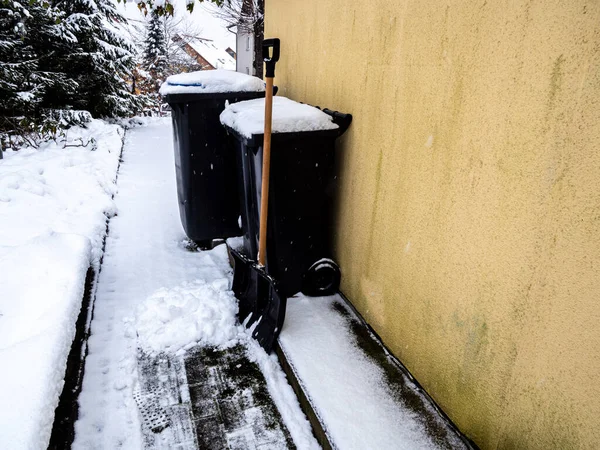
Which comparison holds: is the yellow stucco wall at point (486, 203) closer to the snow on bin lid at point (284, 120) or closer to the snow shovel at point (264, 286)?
the snow on bin lid at point (284, 120)

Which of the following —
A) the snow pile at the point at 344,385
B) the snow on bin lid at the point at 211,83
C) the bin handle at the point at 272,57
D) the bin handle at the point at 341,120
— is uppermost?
the bin handle at the point at 272,57

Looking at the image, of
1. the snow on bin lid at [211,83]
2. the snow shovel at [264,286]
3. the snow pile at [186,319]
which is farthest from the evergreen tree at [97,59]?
the snow shovel at [264,286]

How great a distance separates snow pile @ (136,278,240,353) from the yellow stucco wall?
1029 millimetres

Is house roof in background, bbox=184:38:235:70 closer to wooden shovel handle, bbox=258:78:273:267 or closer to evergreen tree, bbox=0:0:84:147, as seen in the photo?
evergreen tree, bbox=0:0:84:147

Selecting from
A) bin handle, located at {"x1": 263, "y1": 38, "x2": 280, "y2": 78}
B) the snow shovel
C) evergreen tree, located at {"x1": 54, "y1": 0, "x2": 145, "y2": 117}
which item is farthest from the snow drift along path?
evergreen tree, located at {"x1": 54, "y1": 0, "x2": 145, "y2": 117}

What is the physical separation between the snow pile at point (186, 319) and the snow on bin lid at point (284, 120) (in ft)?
4.30

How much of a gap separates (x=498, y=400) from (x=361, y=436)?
0.66 meters

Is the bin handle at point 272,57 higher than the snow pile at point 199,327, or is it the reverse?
the bin handle at point 272,57

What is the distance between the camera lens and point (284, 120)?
2930 millimetres

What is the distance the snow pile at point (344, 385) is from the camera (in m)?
2.12

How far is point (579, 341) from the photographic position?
1497 mm

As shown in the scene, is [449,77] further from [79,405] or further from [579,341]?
[79,405]

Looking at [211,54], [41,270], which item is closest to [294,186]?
[41,270]

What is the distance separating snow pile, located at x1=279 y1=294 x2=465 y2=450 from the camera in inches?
83.4
